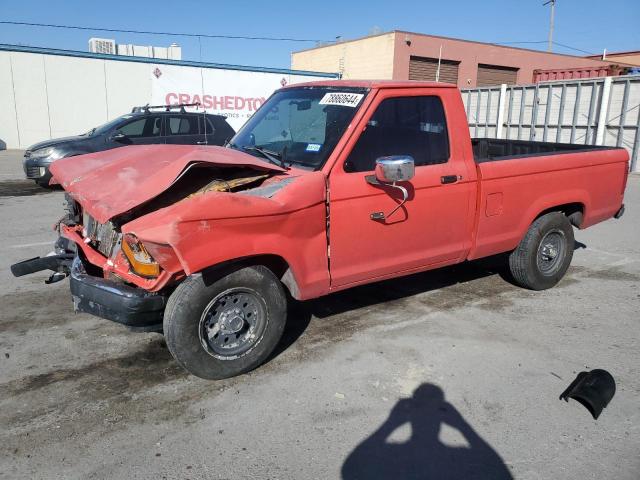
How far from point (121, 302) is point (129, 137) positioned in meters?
8.91

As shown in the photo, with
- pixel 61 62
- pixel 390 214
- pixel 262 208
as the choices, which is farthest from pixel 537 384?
pixel 61 62

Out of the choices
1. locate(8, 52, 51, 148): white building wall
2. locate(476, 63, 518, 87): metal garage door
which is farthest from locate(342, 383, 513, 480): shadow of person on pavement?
locate(476, 63, 518, 87): metal garage door

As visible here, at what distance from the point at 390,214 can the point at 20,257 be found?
4.71m

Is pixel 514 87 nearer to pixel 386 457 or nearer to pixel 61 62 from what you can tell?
pixel 61 62

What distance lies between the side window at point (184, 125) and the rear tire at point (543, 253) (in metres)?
8.60

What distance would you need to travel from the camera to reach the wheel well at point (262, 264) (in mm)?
3258

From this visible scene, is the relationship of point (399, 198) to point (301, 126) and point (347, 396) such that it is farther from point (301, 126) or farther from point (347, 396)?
point (347, 396)

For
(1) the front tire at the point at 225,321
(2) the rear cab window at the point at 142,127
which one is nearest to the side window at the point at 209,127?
(2) the rear cab window at the point at 142,127

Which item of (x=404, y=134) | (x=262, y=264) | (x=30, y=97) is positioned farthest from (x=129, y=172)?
(x=30, y=97)

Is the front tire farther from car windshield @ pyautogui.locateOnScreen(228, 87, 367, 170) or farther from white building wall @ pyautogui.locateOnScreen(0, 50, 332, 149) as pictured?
white building wall @ pyautogui.locateOnScreen(0, 50, 332, 149)

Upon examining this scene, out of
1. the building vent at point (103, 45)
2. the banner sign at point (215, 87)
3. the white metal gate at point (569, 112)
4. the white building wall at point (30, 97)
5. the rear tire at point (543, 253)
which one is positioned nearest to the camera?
the rear tire at point (543, 253)

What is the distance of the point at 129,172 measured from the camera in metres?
3.60

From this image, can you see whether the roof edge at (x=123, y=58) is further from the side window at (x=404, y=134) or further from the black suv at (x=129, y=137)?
the side window at (x=404, y=134)

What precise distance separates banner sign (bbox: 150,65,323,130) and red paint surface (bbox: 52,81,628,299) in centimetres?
1687
